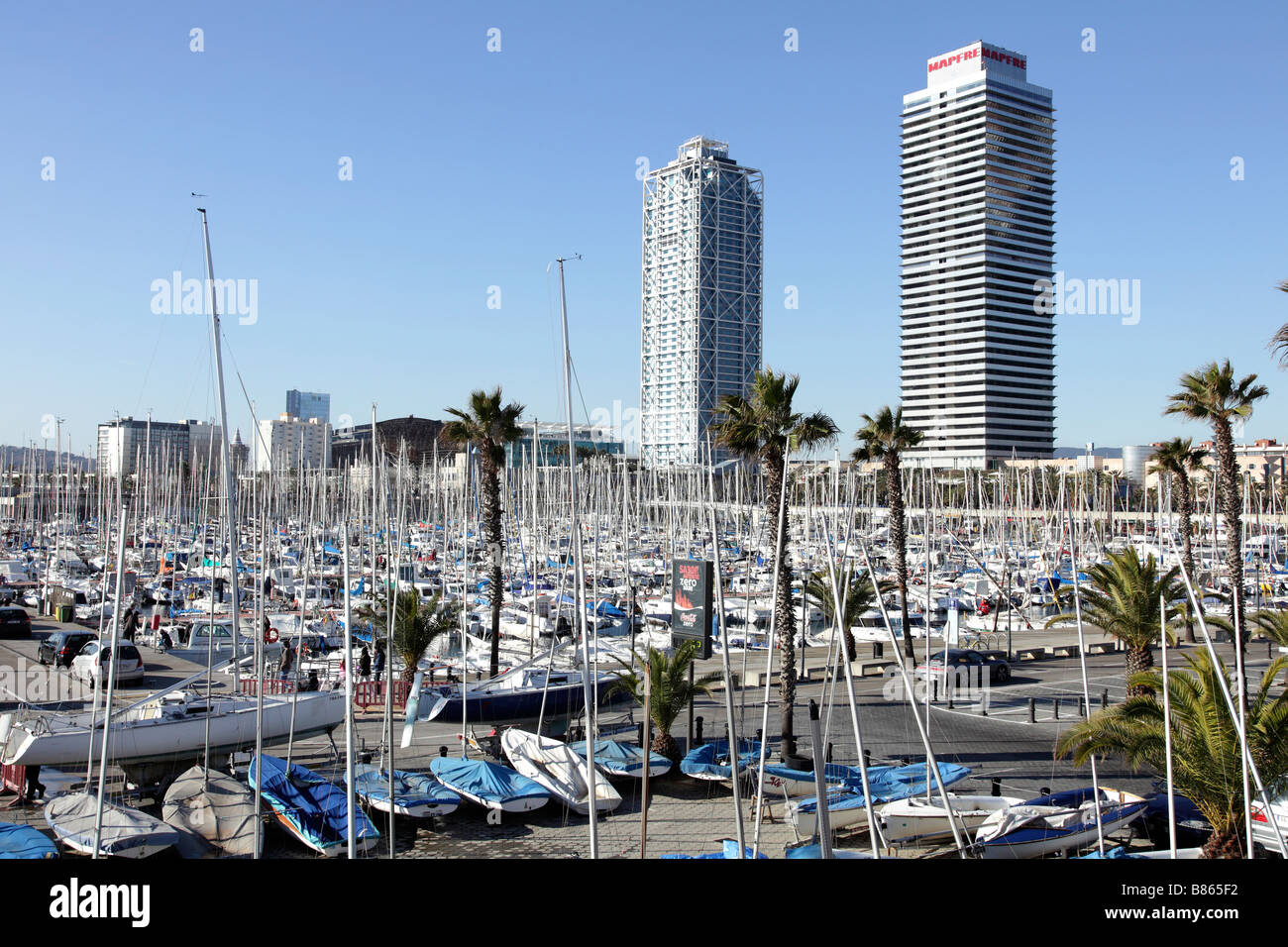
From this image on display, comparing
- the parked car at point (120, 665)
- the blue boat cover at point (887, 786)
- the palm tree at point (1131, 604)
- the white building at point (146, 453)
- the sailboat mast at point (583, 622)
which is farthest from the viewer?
the white building at point (146, 453)

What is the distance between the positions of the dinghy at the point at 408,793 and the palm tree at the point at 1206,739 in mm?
9906

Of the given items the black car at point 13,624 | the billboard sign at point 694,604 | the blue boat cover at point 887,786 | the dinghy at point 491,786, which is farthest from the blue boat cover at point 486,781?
the black car at point 13,624

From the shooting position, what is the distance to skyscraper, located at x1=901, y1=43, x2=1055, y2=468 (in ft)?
569

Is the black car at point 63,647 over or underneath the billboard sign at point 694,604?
underneath

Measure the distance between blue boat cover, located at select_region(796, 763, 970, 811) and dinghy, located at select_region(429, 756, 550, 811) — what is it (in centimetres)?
475

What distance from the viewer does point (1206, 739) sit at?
1152cm

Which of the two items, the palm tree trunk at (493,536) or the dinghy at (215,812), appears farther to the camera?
the palm tree trunk at (493,536)

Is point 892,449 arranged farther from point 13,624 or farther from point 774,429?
point 13,624

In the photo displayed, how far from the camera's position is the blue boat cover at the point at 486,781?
1634 centimetres

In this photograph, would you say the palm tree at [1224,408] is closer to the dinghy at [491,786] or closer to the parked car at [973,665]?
the parked car at [973,665]

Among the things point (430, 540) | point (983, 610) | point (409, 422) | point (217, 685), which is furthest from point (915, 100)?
point (217, 685)

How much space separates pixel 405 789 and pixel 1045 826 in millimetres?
10542
